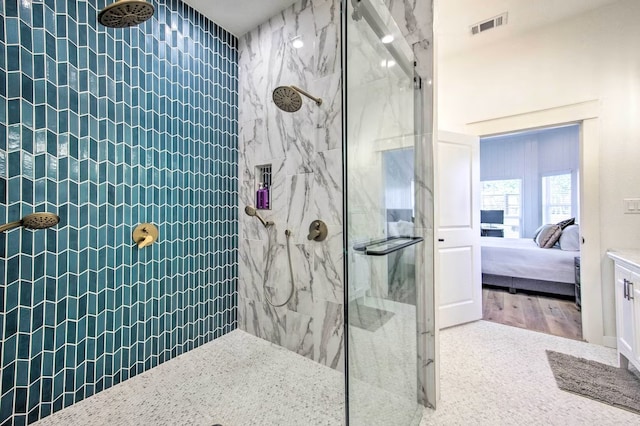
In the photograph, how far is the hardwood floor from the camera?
2508mm

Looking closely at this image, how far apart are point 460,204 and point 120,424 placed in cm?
311

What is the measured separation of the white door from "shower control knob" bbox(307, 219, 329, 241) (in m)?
1.37

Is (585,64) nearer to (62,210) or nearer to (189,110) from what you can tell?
(189,110)

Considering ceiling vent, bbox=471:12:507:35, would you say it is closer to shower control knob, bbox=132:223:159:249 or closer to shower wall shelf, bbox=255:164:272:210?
shower wall shelf, bbox=255:164:272:210

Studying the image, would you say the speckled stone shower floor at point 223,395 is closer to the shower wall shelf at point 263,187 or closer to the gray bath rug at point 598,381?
the shower wall shelf at point 263,187

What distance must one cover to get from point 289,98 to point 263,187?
0.83 metres

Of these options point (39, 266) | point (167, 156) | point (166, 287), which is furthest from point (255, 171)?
point (39, 266)

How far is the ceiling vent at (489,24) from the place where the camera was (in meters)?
2.37

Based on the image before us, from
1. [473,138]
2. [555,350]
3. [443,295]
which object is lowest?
[555,350]

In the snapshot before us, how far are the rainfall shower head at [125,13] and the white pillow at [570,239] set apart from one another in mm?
5209

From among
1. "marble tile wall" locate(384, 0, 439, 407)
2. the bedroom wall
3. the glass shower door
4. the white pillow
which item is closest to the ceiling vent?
"marble tile wall" locate(384, 0, 439, 407)

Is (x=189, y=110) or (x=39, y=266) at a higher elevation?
(x=189, y=110)

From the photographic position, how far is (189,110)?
2023mm

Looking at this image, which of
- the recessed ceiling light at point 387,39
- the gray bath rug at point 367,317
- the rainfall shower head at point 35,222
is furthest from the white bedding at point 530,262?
the rainfall shower head at point 35,222
